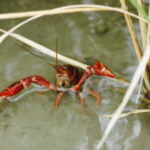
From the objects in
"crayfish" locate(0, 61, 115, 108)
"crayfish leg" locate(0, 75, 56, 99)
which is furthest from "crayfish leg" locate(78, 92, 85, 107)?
"crayfish leg" locate(0, 75, 56, 99)

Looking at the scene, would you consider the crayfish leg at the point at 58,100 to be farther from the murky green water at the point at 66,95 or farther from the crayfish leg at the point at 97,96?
the crayfish leg at the point at 97,96

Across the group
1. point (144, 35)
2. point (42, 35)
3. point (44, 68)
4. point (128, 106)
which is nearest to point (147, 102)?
point (128, 106)

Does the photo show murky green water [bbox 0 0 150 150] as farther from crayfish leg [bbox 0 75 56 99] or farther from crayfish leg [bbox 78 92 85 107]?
crayfish leg [bbox 0 75 56 99]

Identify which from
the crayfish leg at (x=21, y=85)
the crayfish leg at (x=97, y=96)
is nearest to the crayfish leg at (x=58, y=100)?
the crayfish leg at (x=21, y=85)

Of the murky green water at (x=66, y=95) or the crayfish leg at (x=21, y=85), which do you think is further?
the crayfish leg at (x=21, y=85)

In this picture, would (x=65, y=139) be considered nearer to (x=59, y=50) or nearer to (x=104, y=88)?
(x=104, y=88)

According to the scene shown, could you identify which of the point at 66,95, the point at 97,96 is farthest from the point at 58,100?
the point at 97,96
